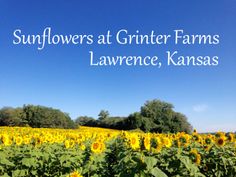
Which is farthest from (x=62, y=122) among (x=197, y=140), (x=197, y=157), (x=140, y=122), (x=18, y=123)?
(x=197, y=157)

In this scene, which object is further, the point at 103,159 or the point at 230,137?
the point at 230,137

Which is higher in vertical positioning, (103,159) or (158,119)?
(158,119)

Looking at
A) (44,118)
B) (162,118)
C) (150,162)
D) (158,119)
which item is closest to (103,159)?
(150,162)

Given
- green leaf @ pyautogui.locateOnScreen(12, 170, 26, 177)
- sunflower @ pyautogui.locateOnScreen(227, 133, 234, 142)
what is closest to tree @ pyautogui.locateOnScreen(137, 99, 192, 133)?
sunflower @ pyautogui.locateOnScreen(227, 133, 234, 142)

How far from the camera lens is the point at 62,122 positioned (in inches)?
1633

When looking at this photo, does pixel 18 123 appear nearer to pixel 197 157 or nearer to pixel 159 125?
pixel 159 125

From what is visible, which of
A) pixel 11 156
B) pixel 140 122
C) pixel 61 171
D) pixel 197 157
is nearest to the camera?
pixel 197 157

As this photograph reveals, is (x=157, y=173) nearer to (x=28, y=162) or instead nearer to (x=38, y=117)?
(x=28, y=162)

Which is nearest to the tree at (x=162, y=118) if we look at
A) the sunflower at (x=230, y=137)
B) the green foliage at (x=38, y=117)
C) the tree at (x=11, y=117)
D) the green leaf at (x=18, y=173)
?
the green foliage at (x=38, y=117)

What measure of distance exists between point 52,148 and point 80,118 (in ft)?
232

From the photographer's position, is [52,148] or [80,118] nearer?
[52,148]

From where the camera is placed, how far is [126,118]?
42.1 m

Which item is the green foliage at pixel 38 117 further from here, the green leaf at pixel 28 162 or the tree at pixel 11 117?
the green leaf at pixel 28 162

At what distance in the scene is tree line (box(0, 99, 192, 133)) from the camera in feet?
135
